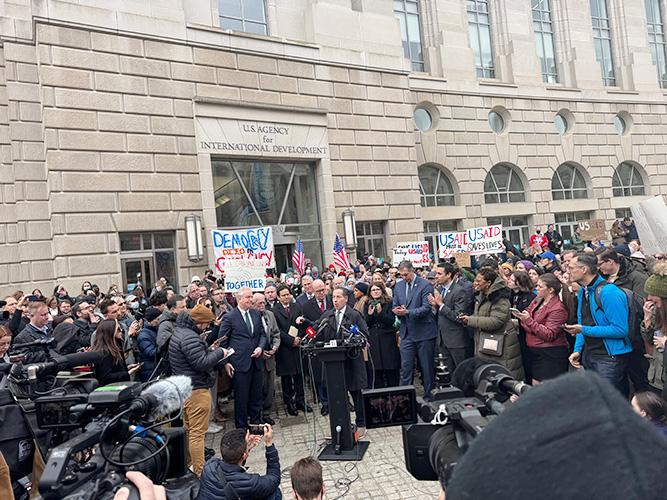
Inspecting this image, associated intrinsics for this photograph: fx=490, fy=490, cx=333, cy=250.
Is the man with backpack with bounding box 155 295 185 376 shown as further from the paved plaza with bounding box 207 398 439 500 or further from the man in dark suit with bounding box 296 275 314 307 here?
the man in dark suit with bounding box 296 275 314 307

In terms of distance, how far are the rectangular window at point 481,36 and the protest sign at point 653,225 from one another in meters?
17.8

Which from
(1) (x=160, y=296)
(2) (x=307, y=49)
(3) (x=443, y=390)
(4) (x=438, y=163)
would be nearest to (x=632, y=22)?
(4) (x=438, y=163)

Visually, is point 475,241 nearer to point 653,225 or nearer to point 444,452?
point 653,225

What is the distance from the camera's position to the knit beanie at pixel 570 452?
59 centimetres

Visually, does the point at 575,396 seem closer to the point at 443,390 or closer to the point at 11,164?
the point at 443,390

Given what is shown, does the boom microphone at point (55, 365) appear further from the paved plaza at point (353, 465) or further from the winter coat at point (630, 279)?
the winter coat at point (630, 279)

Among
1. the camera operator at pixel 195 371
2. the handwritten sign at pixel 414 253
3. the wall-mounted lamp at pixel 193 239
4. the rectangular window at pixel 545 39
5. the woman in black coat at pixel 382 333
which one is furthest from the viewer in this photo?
the rectangular window at pixel 545 39

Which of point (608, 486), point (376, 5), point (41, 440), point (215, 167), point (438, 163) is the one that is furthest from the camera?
point (438, 163)

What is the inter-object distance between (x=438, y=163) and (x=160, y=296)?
1677 centimetres

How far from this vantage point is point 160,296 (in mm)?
7793

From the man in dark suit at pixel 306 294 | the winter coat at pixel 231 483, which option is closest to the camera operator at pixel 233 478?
the winter coat at pixel 231 483

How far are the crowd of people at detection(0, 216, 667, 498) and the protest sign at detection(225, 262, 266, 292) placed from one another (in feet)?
2.08

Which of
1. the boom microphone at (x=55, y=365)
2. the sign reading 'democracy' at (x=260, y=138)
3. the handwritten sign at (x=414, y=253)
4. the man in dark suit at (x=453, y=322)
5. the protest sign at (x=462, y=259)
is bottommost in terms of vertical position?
the man in dark suit at (x=453, y=322)

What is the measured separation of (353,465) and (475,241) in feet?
31.1
